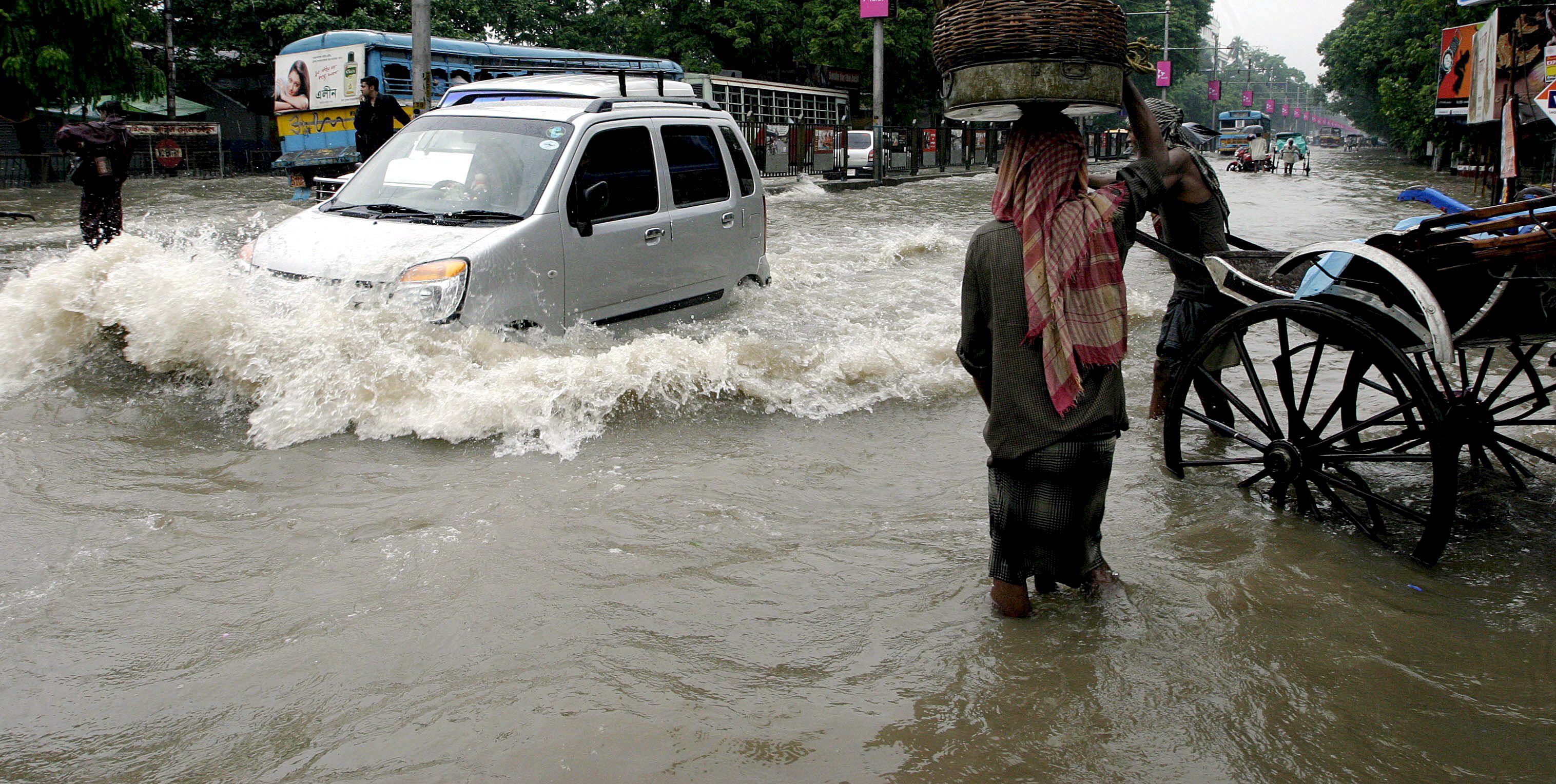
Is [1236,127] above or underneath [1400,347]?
above

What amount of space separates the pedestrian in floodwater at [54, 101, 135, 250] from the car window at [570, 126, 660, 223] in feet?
20.2

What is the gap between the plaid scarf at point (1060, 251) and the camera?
292 centimetres

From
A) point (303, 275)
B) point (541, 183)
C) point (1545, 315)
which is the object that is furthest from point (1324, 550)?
point (303, 275)

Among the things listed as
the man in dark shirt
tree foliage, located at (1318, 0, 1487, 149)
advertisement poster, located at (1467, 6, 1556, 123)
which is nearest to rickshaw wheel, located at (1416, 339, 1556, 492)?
advertisement poster, located at (1467, 6, 1556, 123)

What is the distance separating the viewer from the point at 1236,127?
67.8m

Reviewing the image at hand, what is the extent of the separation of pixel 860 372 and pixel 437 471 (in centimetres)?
288

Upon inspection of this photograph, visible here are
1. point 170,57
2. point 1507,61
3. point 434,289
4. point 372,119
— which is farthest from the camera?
point 170,57

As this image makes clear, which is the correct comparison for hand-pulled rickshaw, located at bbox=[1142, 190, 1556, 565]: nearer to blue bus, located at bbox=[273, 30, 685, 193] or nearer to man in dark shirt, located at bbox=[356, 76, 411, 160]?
man in dark shirt, located at bbox=[356, 76, 411, 160]

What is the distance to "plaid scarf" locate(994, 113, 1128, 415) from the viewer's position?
2.92 m

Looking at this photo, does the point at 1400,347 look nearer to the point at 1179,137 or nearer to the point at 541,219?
the point at 1179,137

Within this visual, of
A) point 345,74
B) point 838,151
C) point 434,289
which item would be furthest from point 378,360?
point 838,151

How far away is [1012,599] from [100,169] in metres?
10.1

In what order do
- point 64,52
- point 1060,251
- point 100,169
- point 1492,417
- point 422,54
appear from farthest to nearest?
point 64,52, point 422,54, point 100,169, point 1492,417, point 1060,251

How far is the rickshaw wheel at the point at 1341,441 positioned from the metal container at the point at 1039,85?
137 cm
